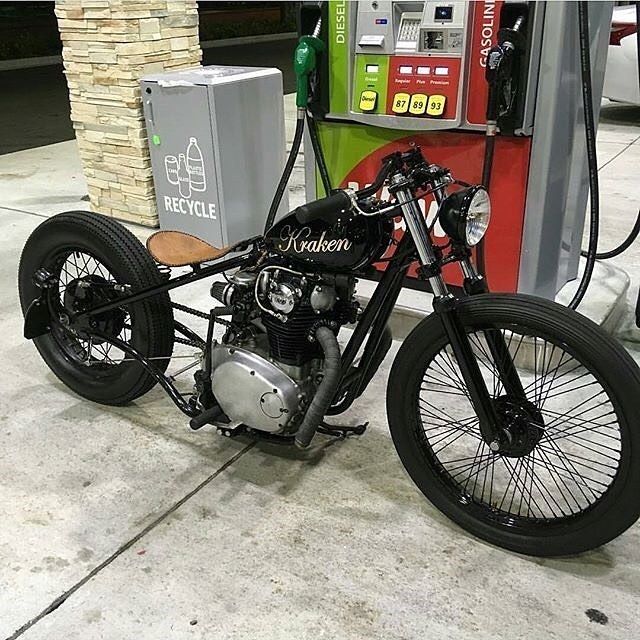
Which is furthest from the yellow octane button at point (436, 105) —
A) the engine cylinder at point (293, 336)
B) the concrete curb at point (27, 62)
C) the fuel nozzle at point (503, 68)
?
the concrete curb at point (27, 62)

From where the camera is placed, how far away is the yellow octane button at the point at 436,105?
110 inches

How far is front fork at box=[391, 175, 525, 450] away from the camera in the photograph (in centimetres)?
191

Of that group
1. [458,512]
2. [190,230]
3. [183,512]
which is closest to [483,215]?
[458,512]

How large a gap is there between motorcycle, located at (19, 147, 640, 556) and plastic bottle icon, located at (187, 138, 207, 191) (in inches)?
58.2

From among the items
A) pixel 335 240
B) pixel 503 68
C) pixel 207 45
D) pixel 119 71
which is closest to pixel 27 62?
pixel 207 45

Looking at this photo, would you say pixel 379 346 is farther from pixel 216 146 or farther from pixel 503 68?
pixel 216 146

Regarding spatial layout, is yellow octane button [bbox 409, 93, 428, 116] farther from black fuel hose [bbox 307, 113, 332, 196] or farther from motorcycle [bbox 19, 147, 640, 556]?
motorcycle [bbox 19, 147, 640, 556]

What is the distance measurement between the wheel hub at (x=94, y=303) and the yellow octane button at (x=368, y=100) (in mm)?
1273

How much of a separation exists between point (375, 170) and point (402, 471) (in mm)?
1391

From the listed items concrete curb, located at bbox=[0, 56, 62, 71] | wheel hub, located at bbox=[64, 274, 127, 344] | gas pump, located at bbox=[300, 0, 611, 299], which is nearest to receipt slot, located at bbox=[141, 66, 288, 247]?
gas pump, located at bbox=[300, 0, 611, 299]

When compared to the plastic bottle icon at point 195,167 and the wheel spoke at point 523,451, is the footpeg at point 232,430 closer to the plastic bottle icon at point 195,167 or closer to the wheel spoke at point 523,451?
the wheel spoke at point 523,451

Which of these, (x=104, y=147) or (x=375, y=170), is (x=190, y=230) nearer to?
(x=104, y=147)

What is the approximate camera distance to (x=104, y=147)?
4.66m

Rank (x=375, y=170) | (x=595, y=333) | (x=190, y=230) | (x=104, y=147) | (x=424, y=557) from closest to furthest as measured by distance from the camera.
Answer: (x=595, y=333) → (x=424, y=557) → (x=375, y=170) → (x=190, y=230) → (x=104, y=147)
